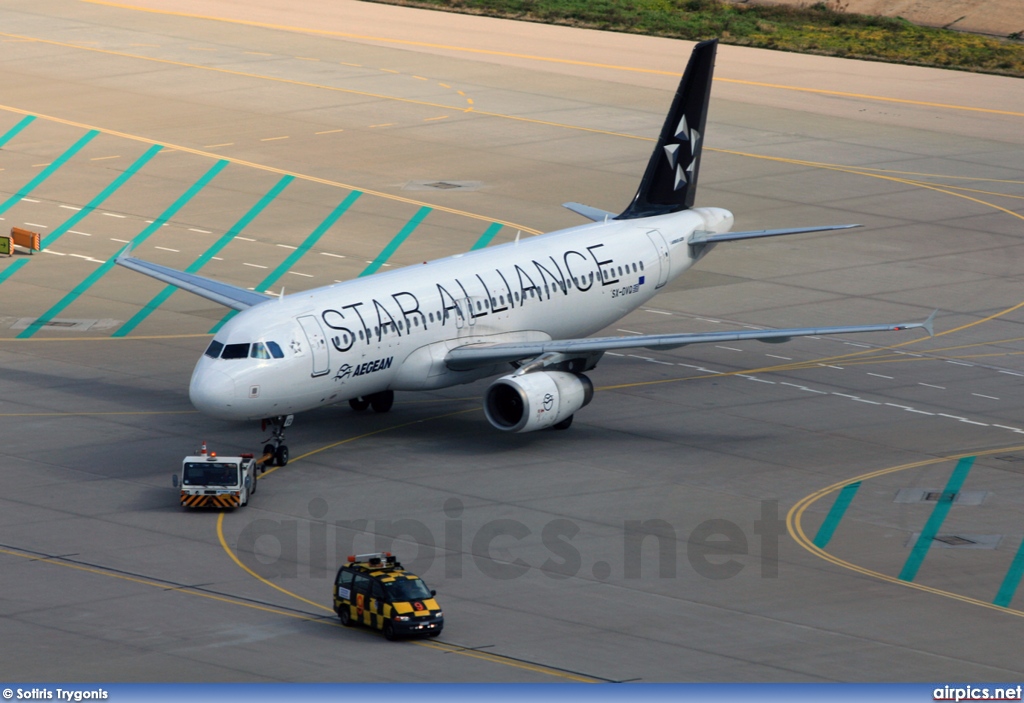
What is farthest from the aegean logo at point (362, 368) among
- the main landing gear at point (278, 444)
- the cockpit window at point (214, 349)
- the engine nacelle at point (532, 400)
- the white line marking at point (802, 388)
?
the white line marking at point (802, 388)

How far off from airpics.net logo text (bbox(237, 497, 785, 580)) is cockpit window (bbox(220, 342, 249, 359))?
5.10 metres

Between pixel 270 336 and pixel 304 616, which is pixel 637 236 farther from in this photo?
pixel 304 616

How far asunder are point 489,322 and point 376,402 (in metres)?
4.39

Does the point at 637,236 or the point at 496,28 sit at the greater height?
the point at 496,28

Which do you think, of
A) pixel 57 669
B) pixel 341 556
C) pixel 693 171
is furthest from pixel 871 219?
pixel 57 669

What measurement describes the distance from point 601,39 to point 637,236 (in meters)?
61.7

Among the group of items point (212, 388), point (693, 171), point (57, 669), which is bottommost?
point (57, 669)

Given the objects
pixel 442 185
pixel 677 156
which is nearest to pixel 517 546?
pixel 677 156

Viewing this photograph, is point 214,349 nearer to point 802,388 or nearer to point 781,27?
point 802,388

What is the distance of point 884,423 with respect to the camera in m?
53.6

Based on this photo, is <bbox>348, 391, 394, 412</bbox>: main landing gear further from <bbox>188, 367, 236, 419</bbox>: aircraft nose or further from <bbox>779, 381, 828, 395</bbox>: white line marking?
<bbox>779, 381, 828, 395</bbox>: white line marking

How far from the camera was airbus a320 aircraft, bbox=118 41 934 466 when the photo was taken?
47562 mm

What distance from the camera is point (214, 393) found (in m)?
46.5

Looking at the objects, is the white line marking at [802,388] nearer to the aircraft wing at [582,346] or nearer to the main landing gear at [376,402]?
the aircraft wing at [582,346]
